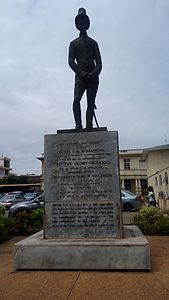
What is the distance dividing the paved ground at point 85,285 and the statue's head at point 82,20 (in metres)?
4.85

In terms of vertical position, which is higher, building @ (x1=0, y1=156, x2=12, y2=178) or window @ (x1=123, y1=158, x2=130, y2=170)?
building @ (x1=0, y1=156, x2=12, y2=178)

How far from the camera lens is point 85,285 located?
450 centimetres

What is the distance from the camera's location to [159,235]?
966 centimetres

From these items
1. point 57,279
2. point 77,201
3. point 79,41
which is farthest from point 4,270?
point 79,41

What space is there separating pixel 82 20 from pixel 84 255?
15.4 feet

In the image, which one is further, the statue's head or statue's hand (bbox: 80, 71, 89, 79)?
the statue's head

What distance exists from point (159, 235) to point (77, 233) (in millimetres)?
4384

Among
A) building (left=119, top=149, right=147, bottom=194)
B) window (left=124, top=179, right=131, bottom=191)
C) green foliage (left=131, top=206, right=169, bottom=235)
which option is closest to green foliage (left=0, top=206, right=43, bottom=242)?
green foliage (left=131, top=206, right=169, bottom=235)

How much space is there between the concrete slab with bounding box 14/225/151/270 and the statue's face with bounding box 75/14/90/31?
438 centimetres

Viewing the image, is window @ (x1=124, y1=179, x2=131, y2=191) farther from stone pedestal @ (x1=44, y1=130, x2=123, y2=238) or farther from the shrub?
stone pedestal @ (x1=44, y1=130, x2=123, y2=238)

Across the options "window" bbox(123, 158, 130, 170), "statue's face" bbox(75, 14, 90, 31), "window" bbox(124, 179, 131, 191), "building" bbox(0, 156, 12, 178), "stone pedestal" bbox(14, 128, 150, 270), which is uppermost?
"building" bbox(0, 156, 12, 178)

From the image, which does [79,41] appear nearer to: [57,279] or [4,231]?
[57,279]

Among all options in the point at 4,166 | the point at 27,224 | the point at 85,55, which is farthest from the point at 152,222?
the point at 4,166

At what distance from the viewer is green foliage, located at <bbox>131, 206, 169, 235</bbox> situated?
9.73 metres
